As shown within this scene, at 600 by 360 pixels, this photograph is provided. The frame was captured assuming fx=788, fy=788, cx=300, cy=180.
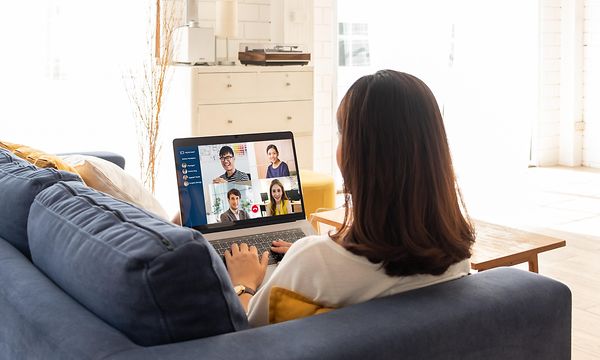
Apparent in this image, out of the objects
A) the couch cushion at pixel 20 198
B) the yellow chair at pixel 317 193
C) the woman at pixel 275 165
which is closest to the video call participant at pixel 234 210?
the woman at pixel 275 165

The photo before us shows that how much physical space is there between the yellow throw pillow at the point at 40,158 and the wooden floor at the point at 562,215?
196 cm

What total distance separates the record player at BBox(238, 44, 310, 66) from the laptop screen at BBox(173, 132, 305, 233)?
7.91 ft

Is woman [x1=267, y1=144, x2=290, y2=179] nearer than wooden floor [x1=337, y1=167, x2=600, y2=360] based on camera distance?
Yes

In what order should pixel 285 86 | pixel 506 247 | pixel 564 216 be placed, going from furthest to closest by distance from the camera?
pixel 564 216 → pixel 285 86 → pixel 506 247

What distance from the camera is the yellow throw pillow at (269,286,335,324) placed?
4.66 feet

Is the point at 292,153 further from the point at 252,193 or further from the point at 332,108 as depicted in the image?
the point at 332,108

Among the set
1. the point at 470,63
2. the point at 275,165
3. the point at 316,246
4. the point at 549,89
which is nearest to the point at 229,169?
the point at 275,165

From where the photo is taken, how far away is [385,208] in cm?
143

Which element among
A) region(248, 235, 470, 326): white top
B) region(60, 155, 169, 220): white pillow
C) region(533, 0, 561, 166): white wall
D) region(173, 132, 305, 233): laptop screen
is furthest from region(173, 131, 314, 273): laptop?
region(533, 0, 561, 166): white wall

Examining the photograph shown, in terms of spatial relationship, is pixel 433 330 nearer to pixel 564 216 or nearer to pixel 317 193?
pixel 317 193

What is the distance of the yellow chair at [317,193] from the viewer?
4.08 metres

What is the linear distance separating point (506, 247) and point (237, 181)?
1035 mm

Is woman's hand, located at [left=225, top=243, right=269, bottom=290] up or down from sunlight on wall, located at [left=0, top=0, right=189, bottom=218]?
down

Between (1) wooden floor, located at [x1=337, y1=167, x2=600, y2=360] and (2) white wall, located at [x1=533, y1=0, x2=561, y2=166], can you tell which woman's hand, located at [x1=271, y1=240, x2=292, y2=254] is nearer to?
(1) wooden floor, located at [x1=337, y1=167, x2=600, y2=360]
